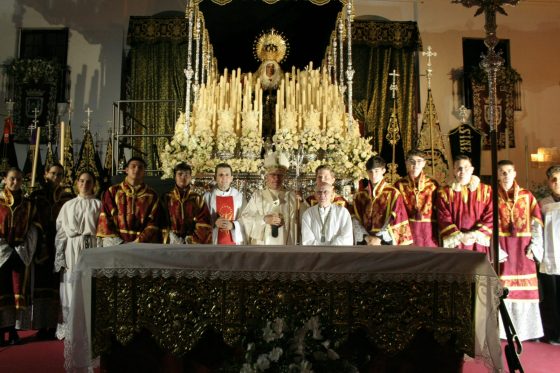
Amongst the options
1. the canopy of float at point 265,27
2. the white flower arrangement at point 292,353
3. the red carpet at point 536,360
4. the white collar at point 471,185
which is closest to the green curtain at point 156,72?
the canopy of float at point 265,27

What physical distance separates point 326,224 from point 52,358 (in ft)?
9.81

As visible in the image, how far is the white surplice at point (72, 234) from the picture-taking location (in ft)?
21.9

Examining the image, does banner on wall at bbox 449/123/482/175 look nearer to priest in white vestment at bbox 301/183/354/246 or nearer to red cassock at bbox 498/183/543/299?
red cassock at bbox 498/183/543/299

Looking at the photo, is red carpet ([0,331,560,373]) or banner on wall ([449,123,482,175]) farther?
banner on wall ([449,123,482,175])

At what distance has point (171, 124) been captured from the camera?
12.4m

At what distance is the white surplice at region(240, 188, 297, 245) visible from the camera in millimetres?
6180

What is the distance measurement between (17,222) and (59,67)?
6830 millimetres

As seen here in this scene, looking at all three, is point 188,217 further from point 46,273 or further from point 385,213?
point 385,213

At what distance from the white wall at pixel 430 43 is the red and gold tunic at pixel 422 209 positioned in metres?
6.11

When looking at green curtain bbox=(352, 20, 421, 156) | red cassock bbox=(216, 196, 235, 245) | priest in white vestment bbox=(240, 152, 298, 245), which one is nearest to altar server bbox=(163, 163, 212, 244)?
red cassock bbox=(216, 196, 235, 245)

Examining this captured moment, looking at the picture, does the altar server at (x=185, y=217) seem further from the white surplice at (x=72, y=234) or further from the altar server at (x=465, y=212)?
the altar server at (x=465, y=212)

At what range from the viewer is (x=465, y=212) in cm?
675

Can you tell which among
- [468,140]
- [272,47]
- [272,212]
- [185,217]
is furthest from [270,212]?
[468,140]

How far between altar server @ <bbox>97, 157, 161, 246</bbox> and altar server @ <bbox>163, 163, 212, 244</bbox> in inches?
6.3
